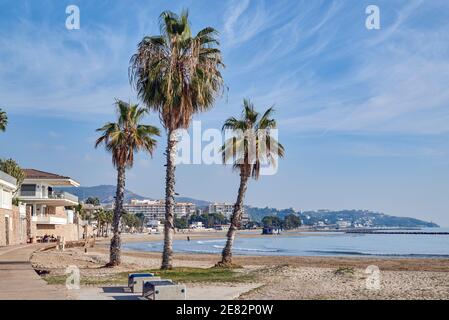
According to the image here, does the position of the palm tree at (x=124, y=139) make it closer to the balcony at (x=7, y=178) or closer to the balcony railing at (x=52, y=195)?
the balcony at (x=7, y=178)

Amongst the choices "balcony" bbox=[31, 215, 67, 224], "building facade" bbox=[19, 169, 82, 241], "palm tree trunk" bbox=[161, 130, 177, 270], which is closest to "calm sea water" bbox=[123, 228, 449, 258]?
"building facade" bbox=[19, 169, 82, 241]

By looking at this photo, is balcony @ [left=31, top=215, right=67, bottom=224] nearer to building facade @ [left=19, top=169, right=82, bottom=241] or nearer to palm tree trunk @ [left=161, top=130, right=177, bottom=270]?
building facade @ [left=19, top=169, right=82, bottom=241]

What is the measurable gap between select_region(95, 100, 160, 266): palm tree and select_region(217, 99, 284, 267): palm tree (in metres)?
4.19

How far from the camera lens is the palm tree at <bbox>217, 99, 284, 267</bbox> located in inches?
1110

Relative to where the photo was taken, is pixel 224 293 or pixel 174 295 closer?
pixel 174 295

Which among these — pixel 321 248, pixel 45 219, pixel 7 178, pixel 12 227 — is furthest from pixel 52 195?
pixel 321 248

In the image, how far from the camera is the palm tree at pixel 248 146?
28203 mm

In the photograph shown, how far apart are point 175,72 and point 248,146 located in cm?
645

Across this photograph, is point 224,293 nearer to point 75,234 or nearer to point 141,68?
point 141,68

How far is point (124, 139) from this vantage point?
29.6 meters
